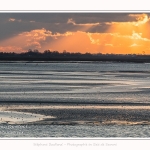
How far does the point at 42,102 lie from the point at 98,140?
10.6 m

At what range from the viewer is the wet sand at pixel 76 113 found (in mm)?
14861

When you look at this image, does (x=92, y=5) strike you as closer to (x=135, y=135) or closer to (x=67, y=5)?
(x=67, y=5)

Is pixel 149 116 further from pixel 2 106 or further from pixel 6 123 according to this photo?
pixel 2 106

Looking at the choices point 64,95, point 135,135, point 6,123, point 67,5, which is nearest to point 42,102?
point 64,95

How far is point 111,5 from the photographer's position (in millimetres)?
10438

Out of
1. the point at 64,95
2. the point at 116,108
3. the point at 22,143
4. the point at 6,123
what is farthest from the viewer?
the point at 64,95

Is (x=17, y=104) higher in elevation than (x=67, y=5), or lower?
lower

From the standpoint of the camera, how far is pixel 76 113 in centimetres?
1672

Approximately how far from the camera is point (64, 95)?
23734mm

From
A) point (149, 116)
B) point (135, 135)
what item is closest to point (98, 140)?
point (135, 135)

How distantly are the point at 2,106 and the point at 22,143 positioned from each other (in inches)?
378

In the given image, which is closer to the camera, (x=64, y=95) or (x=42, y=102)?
(x=42, y=102)

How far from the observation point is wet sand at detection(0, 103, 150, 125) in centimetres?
1486

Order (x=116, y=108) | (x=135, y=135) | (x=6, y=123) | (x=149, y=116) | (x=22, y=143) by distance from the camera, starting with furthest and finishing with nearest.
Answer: (x=116, y=108)
(x=149, y=116)
(x=6, y=123)
(x=135, y=135)
(x=22, y=143)
